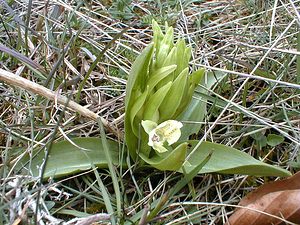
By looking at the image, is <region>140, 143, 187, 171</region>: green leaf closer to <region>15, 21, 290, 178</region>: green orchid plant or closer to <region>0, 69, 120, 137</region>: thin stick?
<region>15, 21, 290, 178</region>: green orchid plant

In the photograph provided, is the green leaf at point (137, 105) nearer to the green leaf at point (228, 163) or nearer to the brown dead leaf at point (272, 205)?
the green leaf at point (228, 163)

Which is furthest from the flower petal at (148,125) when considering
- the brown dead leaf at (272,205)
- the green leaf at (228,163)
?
the brown dead leaf at (272,205)

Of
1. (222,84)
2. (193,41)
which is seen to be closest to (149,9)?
(193,41)

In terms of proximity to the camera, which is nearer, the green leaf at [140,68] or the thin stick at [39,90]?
the green leaf at [140,68]

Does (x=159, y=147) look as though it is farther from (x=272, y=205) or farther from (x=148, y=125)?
(x=272, y=205)

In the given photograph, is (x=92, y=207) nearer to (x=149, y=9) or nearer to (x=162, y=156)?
(x=162, y=156)
